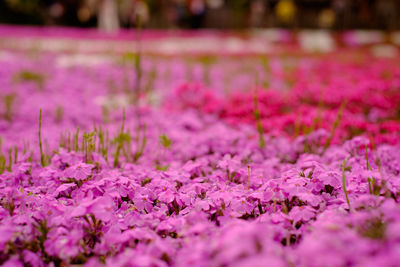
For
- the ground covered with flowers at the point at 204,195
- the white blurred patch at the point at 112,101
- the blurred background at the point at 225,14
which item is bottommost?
the white blurred patch at the point at 112,101

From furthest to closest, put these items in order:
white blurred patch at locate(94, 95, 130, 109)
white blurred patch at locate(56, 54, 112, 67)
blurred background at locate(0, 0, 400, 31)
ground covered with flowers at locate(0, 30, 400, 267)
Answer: blurred background at locate(0, 0, 400, 31), white blurred patch at locate(56, 54, 112, 67), white blurred patch at locate(94, 95, 130, 109), ground covered with flowers at locate(0, 30, 400, 267)

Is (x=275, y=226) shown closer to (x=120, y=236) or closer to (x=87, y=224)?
(x=120, y=236)

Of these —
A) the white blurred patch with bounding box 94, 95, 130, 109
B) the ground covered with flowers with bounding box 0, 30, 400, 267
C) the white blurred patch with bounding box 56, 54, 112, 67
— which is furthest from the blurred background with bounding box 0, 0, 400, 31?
the ground covered with flowers with bounding box 0, 30, 400, 267

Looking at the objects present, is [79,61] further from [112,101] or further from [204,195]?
[204,195]

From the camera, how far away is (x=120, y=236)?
162cm

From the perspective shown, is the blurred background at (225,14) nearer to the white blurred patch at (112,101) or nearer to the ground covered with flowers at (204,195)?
the white blurred patch at (112,101)

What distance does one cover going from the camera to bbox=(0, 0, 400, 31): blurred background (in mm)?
26245

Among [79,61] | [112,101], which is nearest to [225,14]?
[79,61]

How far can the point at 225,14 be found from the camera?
28.6 m

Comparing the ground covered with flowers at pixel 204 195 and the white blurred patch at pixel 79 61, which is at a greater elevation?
the white blurred patch at pixel 79 61

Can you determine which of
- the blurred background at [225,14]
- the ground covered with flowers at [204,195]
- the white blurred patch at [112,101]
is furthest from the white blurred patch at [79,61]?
the blurred background at [225,14]

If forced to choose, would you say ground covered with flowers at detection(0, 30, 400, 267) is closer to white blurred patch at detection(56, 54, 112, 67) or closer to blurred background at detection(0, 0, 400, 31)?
white blurred patch at detection(56, 54, 112, 67)

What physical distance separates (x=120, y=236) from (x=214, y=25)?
28.9 m

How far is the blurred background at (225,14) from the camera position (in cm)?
2625
